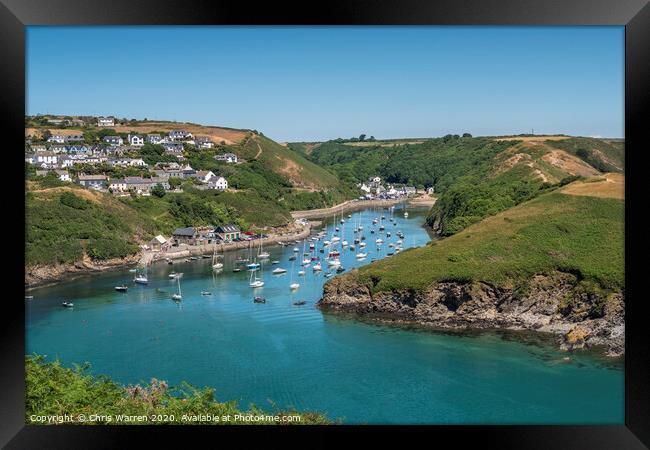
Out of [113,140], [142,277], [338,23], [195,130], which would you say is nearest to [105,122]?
[113,140]

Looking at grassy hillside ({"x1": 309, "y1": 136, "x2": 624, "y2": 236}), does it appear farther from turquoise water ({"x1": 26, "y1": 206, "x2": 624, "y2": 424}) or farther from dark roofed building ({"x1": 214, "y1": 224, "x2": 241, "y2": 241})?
turquoise water ({"x1": 26, "y1": 206, "x2": 624, "y2": 424})

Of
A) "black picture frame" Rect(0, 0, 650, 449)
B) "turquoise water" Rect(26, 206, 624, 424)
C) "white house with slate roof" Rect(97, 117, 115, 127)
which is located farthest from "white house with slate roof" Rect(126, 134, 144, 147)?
"black picture frame" Rect(0, 0, 650, 449)

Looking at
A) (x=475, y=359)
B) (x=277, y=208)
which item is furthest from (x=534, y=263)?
(x=277, y=208)

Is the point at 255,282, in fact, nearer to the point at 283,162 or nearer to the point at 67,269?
the point at 67,269

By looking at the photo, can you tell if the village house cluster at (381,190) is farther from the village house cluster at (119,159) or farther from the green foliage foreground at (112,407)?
the green foliage foreground at (112,407)
